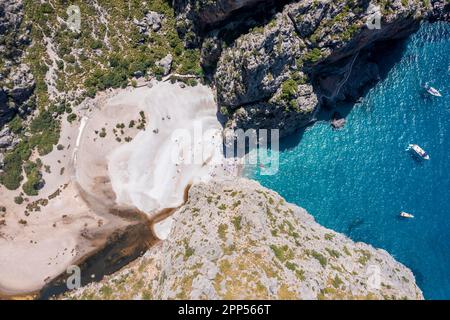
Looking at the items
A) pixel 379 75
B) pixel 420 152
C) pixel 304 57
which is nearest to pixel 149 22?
pixel 304 57

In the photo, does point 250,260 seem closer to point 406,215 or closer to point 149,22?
point 406,215

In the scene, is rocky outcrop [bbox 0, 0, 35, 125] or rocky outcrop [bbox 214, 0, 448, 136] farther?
rocky outcrop [bbox 0, 0, 35, 125]

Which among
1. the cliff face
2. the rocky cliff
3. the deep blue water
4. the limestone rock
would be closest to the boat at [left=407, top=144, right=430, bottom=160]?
the deep blue water

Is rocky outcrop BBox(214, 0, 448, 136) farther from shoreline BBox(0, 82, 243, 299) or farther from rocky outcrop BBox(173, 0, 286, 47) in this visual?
shoreline BBox(0, 82, 243, 299)

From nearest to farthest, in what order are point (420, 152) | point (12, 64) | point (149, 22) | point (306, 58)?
point (306, 58), point (12, 64), point (420, 152), point (149, 22)

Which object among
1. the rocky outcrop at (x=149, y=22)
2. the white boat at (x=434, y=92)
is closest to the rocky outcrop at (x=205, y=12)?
the rocky outcrop at (x=149, y=22)

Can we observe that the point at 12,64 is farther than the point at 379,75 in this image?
No
